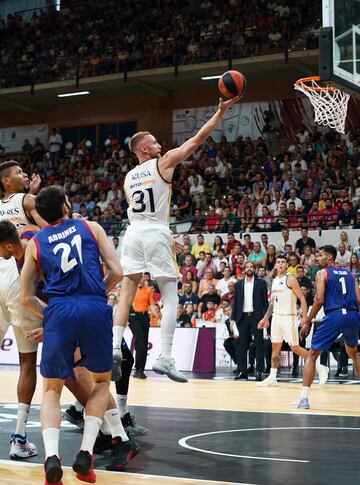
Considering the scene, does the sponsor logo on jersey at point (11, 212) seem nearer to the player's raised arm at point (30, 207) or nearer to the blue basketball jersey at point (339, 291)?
the player's raised arm at point (30, 207)

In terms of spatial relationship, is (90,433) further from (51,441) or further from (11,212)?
(11,212)

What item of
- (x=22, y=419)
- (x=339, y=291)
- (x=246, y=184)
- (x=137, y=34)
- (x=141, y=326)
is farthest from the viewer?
(x=137, y=34)

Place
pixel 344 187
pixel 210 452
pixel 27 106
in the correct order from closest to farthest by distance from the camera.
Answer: pixel 210 452, pixel 344 187, pixel 27 106

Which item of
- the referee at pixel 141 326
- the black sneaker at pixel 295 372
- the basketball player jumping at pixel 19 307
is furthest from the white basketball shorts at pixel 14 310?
the black sneaker at pixel 295 372

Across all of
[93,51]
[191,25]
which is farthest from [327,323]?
[93,51]

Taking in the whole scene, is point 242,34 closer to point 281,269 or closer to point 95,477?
point 281,269

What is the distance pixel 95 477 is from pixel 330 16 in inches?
242

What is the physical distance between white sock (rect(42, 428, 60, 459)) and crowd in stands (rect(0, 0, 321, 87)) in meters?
19.5

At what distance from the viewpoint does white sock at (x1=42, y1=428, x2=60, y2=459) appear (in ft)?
15.6

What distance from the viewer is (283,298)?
43.3 feet

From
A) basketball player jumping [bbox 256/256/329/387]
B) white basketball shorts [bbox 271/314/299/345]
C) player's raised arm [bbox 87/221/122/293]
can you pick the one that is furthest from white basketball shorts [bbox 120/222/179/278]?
white basketball shorts [bbox 271/314/299/345]

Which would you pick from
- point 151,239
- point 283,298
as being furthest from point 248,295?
point 151,239

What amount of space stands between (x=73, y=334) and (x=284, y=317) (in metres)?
8.48

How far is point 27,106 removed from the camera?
30.6 meters
